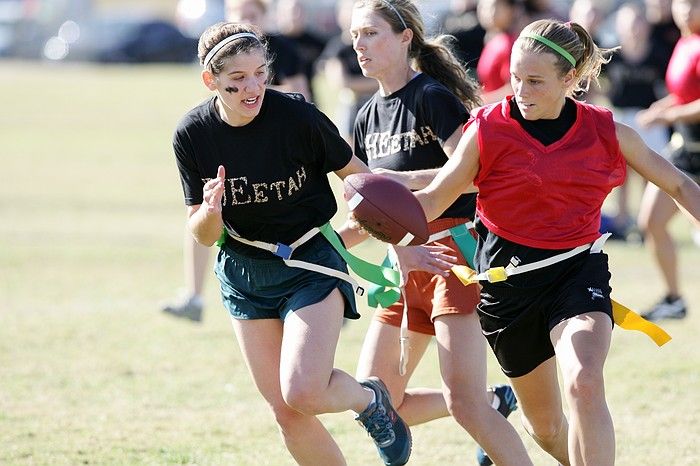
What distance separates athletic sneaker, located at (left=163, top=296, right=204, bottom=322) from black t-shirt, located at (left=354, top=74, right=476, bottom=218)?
3106 millimetres

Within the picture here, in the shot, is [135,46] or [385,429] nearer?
[385,429]

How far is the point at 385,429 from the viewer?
4.64 m

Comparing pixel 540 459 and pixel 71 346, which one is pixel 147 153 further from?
pixel 540 459

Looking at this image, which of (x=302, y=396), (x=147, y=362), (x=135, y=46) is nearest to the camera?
(x=302, y=396)

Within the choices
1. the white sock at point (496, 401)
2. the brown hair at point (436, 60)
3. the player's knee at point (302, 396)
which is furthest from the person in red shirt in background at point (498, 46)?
the player's knee at point (302, 396)

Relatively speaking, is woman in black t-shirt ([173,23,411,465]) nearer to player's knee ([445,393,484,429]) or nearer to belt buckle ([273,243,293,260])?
belt buckle ([273,243,293,260])

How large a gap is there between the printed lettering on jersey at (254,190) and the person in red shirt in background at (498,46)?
5.98 metres

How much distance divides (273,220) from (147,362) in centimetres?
296

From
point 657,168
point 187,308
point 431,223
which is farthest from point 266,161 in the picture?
point 187,308

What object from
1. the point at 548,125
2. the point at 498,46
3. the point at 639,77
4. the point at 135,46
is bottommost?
the point at 135,46

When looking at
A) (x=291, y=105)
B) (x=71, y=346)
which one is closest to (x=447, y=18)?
(x=71, y=346)

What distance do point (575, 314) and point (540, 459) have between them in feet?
4.80

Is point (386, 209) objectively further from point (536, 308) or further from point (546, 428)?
point (546, 428)

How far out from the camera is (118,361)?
291 inches
